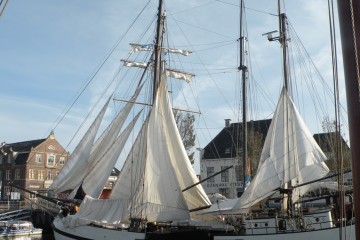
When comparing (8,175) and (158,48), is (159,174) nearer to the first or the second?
(158,48)

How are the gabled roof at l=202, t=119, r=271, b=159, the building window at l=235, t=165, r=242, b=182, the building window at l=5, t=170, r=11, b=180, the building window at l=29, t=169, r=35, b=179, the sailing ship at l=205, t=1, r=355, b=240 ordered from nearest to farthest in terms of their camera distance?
1. the sailing ship at l=205, t=1, r=355, b=240
2. the building window at l=235, t=165, r=242, b=182
3. the gabled roof at l=202, t=119, r=271, b=159
4. the building window at l=29, t=169, r=35, b=179
5. the building window at l=5, t=170, r=11, b=180

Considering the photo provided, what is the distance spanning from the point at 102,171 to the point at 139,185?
2565 mm

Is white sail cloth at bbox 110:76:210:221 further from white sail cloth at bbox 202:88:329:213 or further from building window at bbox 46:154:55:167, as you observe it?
building window at bbox 46:154:55:167

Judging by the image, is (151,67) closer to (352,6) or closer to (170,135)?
(170,135)

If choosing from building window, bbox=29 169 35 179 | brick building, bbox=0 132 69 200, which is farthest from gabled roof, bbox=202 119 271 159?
building window, bbox=29 169 35 179

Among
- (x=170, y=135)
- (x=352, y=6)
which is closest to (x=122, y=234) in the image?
(x=170, y=135)

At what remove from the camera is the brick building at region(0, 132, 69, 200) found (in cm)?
6850

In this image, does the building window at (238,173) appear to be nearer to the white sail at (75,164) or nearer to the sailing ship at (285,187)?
the sailing ship at (285,187)

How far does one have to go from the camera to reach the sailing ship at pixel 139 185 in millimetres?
20047

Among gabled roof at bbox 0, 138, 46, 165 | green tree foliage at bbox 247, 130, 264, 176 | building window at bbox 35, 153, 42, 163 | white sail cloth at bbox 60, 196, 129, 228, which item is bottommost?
white sail cloth at bbox 60, 196, 129, 228

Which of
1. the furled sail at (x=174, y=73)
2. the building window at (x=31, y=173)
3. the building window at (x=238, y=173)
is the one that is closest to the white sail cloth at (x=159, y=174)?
the furled sail at (x=174, y=73)

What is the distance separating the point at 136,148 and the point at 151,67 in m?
6.13

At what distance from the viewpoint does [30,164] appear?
68750 mm

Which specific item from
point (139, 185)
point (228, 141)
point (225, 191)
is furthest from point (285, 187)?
point (228, 141)
